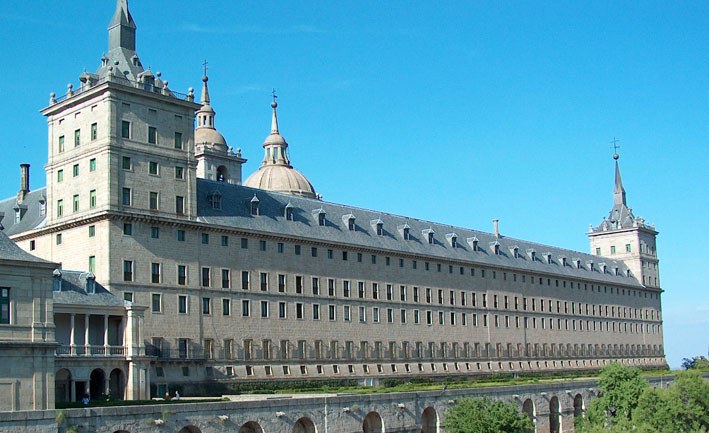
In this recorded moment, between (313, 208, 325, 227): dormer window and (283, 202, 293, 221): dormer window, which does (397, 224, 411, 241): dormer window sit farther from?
(283, 202, 293, 221): dormer window

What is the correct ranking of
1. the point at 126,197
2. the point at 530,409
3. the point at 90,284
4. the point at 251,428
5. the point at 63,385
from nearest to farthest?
the point at 251,428 < the point at 63,385 < the point at 90,284 < the point at 126,197 < the point at 530,409

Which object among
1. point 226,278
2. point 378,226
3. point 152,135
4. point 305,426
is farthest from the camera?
point 378,226

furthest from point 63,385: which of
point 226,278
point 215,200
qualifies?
point 215,200

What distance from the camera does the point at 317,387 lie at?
81.8 metres

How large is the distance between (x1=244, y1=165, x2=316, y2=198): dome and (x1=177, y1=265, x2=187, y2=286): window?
51.3 metres

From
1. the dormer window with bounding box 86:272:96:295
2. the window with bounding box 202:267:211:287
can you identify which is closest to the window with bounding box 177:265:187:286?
the window with bounding box 202:267:211:287

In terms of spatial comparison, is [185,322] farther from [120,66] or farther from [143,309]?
[120,66]

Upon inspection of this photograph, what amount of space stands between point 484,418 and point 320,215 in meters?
31.9

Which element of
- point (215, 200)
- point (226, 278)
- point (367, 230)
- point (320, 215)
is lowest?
point (226, 278)

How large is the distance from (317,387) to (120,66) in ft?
100

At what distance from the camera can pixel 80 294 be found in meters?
64.8

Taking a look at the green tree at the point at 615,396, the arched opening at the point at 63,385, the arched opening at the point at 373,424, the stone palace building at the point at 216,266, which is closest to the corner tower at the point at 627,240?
the stone palace building at the point at 216,266

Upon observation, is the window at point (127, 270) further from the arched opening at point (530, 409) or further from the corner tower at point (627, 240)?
the corner tower at point (627, 240)

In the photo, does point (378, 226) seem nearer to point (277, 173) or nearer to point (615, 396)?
point (615, 396)
